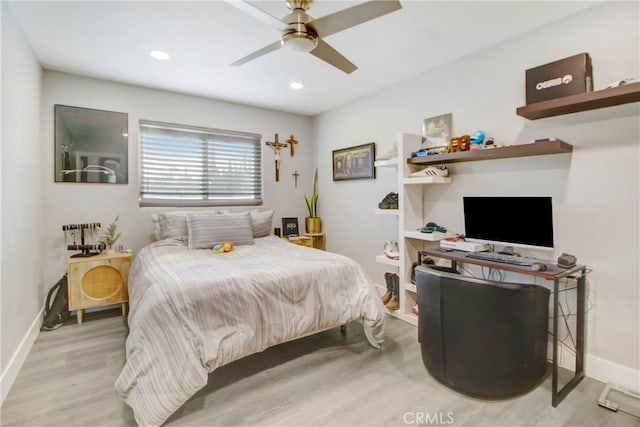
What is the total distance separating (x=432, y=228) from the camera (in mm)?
3049

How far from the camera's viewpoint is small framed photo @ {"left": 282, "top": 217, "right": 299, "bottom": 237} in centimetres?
447

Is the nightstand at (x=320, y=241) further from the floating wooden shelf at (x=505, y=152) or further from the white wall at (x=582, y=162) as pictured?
the floating wooden shelf at (x=505, y=152)

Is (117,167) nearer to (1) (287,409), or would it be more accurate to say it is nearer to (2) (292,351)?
(2) (292,351)

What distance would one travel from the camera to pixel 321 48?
76.7 inches

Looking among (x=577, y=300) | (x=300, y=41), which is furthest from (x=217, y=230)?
(x=577, y=300)

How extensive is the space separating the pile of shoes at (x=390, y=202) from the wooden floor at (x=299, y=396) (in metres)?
1.42

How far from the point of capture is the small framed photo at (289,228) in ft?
14.7

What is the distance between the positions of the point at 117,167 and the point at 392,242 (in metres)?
3.13

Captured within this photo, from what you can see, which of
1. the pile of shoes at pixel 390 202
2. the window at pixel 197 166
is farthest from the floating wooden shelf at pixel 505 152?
the window at pixel 197 166

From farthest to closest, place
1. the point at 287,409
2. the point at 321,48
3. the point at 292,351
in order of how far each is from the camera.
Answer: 1. the point at 292,351
2. the point at 321,48
3. the point at 287,409

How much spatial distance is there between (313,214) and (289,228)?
462 millimetres

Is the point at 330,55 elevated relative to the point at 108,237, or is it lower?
elevated

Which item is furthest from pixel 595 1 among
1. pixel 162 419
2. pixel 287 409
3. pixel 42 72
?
pixel 42 72

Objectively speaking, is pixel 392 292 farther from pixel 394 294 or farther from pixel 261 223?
pixel 261 223
